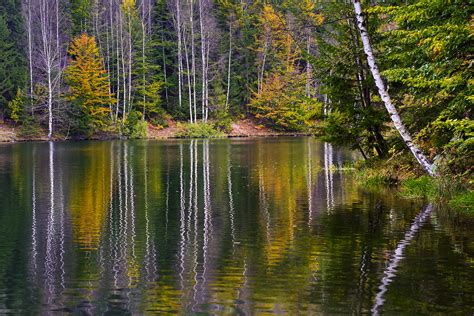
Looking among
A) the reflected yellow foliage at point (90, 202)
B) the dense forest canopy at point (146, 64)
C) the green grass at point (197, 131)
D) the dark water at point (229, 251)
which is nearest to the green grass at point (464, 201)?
the dark water at point (229, 251)

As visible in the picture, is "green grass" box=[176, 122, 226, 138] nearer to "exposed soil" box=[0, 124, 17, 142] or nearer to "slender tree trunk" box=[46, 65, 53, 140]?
"slender tree trunk" box=[46, 65, 53, 140]

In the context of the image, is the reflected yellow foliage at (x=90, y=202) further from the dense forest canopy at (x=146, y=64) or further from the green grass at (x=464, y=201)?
the dense forest canopy at (x=146, y=64)

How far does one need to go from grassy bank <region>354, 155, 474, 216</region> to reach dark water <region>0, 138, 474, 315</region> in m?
0.55

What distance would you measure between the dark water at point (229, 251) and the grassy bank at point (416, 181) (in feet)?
1.81

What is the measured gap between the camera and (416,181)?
18297 millimetres

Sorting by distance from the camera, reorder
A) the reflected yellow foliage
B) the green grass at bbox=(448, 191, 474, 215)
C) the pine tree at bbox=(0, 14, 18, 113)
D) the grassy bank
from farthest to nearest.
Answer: the pine tree at bbox=(0, 14, 18, 113) < the grassy bank < the green grass at bbox=(448, 191, 474, 215) < the reflected yellow foliage

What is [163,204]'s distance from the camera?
17000mm

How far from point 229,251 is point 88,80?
5375cm

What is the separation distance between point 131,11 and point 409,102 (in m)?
54.9

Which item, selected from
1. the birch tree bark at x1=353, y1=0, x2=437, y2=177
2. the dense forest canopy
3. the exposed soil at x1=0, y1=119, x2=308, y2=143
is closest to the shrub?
the dense forest canopy

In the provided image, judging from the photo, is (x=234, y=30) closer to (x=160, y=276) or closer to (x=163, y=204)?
(x=163, y=204)

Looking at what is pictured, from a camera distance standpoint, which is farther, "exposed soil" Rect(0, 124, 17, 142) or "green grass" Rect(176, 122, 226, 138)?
"green grass" Rect(176, 122, 226, 138)

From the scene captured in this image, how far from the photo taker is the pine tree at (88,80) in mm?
61812

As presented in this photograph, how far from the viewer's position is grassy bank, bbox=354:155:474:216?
51.3 ft
